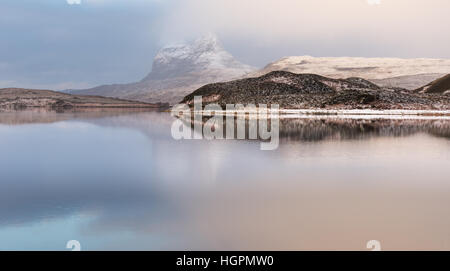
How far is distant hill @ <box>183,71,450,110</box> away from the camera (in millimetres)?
67062

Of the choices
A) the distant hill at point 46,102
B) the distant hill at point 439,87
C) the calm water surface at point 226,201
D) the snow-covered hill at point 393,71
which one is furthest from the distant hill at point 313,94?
the snow-covered hill at point 393,71

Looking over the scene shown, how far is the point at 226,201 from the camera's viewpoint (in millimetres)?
8477

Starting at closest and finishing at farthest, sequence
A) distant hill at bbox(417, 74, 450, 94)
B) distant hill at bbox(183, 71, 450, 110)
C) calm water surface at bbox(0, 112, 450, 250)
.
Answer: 1. calm water surface at bbox(0, 112, 450, 250)
2. distant hill at bbox(183, 71, 450, 110)
3. distant hill at bbox(417, 74, 450, 94)

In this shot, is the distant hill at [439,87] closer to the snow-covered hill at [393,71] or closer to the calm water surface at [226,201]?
the snow-covered hill at [393,71]

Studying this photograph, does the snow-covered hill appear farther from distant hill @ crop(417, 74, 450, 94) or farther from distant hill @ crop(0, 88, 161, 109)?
distant hill @ crop(0, 88, 161, 109)

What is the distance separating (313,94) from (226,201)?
76.0 m

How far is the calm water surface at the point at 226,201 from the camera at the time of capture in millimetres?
6422

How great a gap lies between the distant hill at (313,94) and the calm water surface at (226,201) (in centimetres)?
5464

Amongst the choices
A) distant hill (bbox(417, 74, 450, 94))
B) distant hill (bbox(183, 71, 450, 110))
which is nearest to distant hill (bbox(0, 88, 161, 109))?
distant hill (bbox(183, 71, 450, 110))

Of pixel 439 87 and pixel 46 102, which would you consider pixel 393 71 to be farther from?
pixel 46 102

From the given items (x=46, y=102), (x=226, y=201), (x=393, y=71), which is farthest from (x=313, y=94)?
(x=393, y=71)

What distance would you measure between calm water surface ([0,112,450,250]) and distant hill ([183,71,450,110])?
5464 cm
